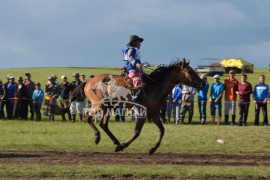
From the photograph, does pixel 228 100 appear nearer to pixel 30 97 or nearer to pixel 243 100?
pixel 243 100

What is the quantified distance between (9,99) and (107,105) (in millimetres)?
11859

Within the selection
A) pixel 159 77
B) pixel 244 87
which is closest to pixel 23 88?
pixel 244 87

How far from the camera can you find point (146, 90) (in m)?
13.6

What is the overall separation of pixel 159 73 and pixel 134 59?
856mm

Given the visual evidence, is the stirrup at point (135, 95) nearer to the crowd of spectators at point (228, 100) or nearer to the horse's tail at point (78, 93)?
the horse's tail at point (78, 93)

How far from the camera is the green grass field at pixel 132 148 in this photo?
9.74 m

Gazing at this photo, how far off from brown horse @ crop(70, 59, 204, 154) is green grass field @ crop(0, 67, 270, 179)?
1012 millimetres

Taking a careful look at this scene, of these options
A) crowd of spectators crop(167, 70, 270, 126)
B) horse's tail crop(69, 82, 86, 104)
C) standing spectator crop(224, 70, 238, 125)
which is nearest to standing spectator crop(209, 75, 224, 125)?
crowd of spectators crop(167, 70, 270, 126)

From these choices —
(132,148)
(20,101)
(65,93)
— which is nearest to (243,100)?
(65,93)

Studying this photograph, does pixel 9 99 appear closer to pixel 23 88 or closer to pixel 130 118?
pixel 23 88

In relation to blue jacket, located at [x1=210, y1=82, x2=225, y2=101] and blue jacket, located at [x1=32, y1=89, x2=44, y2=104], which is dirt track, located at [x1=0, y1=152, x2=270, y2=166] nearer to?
blue jacket, located at [x1=210, y1=82, x2=225, y2=101]

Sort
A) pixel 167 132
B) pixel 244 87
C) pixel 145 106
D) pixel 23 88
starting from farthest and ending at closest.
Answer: pixel 23 88, pixel 244 87, pixel 167 132, pixel 145 106

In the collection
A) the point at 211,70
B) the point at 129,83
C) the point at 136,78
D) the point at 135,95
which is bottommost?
the point at 135,95

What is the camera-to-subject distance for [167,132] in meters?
19.0
